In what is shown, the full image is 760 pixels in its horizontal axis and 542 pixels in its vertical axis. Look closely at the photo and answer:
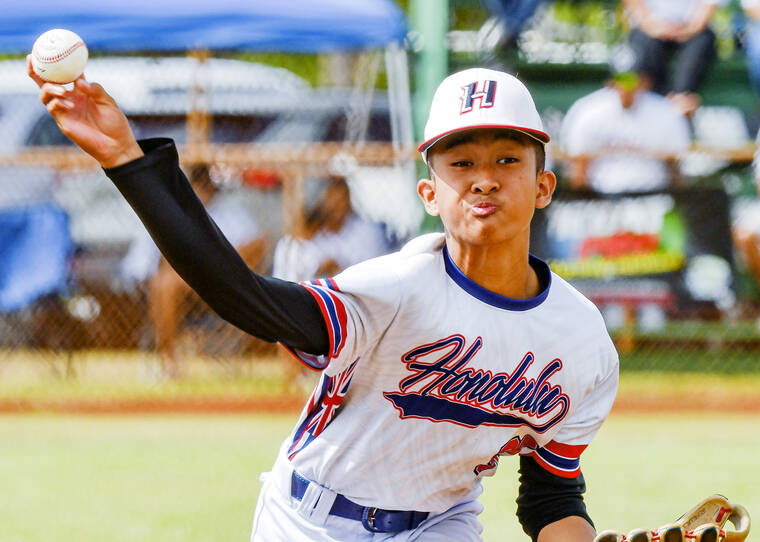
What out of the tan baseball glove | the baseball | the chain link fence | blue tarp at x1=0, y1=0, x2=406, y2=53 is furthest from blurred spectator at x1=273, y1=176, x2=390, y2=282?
the baseball

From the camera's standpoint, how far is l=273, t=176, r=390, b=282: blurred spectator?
841cm

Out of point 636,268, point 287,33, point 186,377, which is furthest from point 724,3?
point 186,377

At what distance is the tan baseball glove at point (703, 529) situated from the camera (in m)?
2.56

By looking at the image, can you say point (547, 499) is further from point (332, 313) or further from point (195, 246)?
point (195, 246)

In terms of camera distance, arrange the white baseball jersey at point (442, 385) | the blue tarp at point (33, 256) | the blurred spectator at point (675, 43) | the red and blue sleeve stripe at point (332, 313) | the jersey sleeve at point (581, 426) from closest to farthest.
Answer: the red and blue sleeve stripe at point (332, 313) → the white baseball jersey at point (442, 385) → the jersey sleeve at point (581, 426) → the blue tarp at point (33, 256) → the blurred spectator at point (675, 43)

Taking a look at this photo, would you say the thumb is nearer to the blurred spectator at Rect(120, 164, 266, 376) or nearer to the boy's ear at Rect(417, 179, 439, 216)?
the boy's ear at Rect(417, 179, 439, 216)

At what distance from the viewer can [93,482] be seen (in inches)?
238

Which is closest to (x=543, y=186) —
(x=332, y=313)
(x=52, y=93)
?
(x=332, y=313)

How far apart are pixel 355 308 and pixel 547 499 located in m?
0.99

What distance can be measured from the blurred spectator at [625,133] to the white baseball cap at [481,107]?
6.17m

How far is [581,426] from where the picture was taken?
312 centimetres

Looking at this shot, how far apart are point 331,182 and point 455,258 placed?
5.78m

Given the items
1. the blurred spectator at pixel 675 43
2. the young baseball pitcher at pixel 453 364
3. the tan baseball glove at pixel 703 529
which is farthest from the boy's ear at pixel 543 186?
the blurred spectator at pixel 675 43

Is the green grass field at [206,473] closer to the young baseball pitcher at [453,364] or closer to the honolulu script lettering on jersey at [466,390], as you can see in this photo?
the young baseball pitcher at [453,364]
